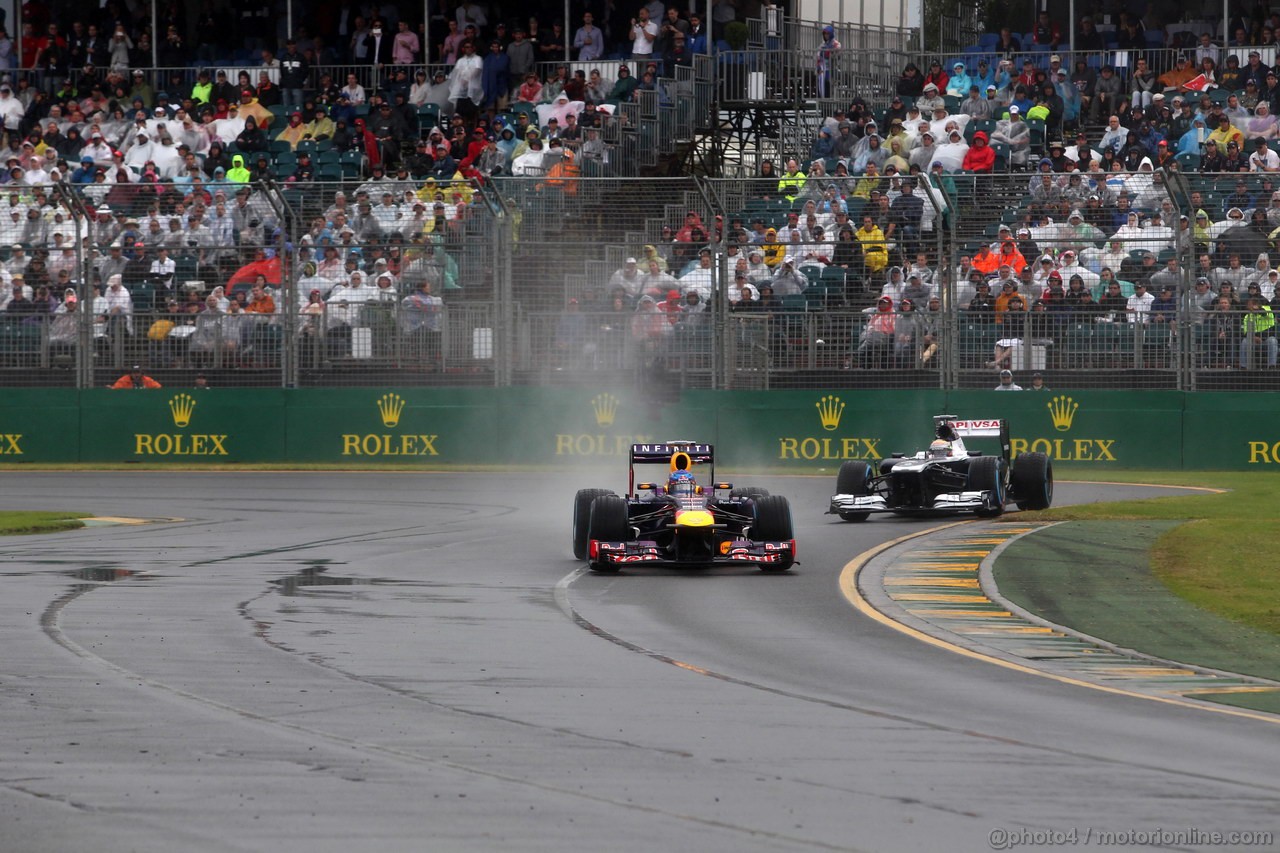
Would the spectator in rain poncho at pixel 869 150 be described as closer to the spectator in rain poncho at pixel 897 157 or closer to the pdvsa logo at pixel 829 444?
the spectator in rain poncho at pixel 897 157

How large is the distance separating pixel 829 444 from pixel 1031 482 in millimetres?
7307

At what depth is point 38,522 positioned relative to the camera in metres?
19.5

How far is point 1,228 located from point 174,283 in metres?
3.12

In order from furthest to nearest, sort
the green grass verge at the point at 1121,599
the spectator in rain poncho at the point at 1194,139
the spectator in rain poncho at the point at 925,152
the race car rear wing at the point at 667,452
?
1. the spectator in rain poncho at the point at 925,152
2. the spectator in rain poncho at the point at 1194,139
3. the race car rear wing at the point at 667,452
4. the green grass verge at the point at 1121,599

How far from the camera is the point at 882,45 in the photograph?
36125 mm

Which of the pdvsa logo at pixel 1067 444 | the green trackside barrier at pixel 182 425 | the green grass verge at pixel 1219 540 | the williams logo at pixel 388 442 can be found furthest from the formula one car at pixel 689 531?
the green trackside barrier at pixel 182 425

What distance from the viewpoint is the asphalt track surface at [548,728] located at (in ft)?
21.0

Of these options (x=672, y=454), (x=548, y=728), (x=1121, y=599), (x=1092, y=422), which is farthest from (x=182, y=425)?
(x=548, y=728)

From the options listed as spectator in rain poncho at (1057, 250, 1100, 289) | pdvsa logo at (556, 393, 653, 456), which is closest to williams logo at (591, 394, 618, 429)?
pdvsa logo at (556, 393, 653, 456)

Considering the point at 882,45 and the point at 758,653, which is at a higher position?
the point at 882,45

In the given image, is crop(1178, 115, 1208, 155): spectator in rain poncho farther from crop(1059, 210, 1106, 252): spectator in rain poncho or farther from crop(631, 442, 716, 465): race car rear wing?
crop(631, 442, 716, 465): race car rear wing

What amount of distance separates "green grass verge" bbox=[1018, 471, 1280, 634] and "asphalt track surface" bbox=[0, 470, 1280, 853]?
8.94 feet

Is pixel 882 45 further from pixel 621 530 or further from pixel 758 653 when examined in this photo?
pixel 758 653

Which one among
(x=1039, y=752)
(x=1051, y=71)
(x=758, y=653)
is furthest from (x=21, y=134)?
(x=1039, y=752)
